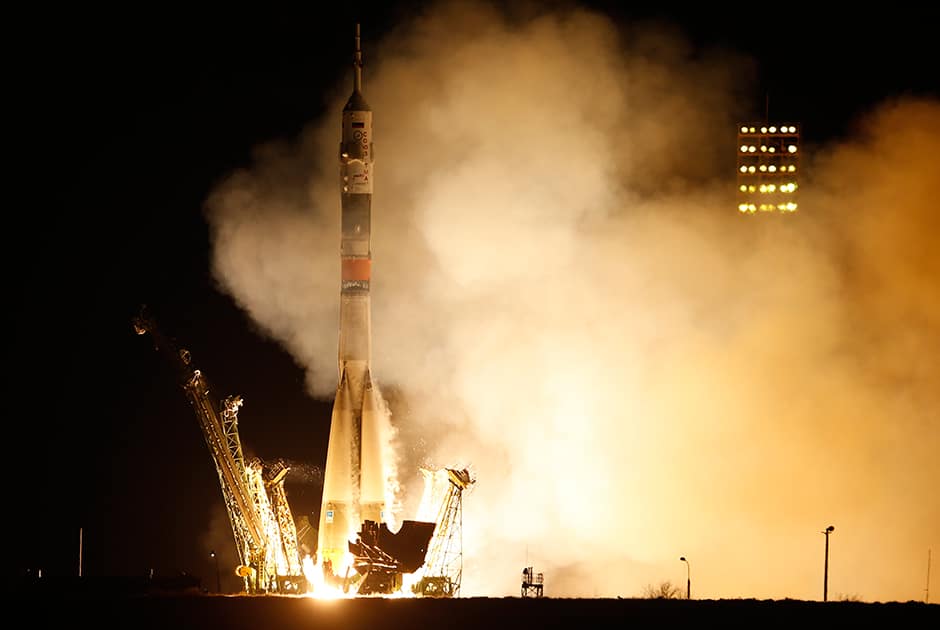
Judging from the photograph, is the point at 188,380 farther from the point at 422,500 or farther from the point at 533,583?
the point at 533,583

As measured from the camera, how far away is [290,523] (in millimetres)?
61000

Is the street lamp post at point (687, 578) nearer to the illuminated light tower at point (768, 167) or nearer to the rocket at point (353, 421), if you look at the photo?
the rocket at point (353, 421)

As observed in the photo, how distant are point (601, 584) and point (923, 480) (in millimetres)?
11885

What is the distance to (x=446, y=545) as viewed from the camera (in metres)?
A: 59.2

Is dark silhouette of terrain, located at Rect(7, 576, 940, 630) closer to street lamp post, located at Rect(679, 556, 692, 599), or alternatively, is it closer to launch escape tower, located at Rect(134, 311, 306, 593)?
street lamp post, located at Rect(679, 556, 692, 599)

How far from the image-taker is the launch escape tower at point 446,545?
191ft

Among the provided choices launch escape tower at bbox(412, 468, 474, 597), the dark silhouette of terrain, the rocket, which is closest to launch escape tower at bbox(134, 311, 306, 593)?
the rocket

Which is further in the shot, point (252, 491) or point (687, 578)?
point (687, 578)

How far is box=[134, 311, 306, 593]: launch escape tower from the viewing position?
60.8 meters

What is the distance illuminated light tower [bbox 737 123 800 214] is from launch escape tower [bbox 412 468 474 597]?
1512 centimetres

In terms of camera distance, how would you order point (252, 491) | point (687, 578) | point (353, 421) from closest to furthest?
point (353, 421), point (252, 491), point (687, 578)

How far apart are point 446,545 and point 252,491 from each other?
7.02 m

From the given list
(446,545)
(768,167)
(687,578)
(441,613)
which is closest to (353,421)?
(446,545)

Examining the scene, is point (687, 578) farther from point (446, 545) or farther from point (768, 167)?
point (768, 167)
